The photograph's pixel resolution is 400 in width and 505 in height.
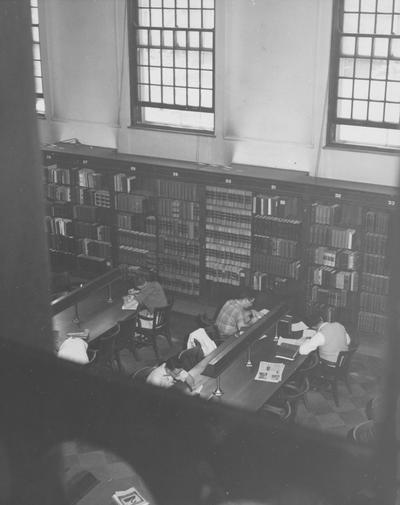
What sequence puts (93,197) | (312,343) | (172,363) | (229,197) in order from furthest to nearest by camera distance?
(93,197)
(229,197)
(312,343)
(172,363)

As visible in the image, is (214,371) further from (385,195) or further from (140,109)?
(140,109)

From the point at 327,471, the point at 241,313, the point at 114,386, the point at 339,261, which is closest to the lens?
the point at 327,471

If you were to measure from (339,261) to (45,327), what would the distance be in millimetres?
8124

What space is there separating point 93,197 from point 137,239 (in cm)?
88

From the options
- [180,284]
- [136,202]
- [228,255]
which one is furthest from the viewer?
[180,284]

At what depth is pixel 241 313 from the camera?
26.7 ft

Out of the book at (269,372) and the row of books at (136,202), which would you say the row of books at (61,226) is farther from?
the book at (269,372)

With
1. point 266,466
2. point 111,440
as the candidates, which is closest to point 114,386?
point 111,440

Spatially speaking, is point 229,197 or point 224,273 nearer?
point 229,197

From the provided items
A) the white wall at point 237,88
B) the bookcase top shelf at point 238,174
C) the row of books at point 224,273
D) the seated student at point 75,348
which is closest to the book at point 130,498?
the seated student at point 75,348

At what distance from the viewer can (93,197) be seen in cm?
1051

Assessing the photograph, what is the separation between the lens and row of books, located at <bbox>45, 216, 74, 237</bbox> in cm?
1082

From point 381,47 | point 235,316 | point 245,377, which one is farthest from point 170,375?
point 381,47

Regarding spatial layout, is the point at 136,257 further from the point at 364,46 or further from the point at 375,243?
the point at 364,46
